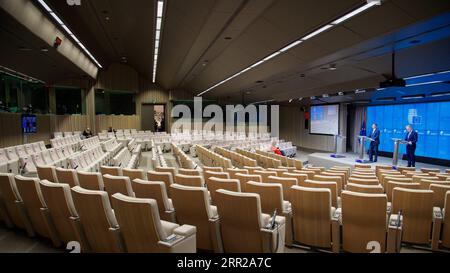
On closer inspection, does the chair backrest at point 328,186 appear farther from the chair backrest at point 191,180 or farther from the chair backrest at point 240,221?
the chair backrest at point 240,221

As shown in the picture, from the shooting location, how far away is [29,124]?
14.7 meters

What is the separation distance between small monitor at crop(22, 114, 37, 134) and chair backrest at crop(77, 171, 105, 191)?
11.8m

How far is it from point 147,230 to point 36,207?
2.00 meters

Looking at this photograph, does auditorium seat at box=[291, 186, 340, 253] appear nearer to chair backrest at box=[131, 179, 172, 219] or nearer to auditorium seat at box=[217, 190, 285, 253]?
auditorium seat at box=[217, 190, 285, 253]

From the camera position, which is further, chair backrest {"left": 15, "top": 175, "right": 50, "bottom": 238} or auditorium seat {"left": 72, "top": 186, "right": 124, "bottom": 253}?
chair backrest {"left": 15, "top": 175, "right": 50, "bottom": 238}

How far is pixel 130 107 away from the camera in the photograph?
26.5 metres

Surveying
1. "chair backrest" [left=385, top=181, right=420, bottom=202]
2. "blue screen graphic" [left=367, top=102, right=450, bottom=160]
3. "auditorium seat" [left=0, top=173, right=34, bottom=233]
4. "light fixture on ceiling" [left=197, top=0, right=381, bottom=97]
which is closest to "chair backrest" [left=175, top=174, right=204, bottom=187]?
"auditorium seat" [left=0, top=173, right=34, bottom=233]

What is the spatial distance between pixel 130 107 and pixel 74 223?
2442 centimetres

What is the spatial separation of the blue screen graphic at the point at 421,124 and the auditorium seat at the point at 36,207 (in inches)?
600

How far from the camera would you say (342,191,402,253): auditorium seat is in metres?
3.30

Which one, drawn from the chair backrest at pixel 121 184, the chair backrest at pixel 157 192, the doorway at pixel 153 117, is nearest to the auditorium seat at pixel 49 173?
the chair backrest at pixel 121 184

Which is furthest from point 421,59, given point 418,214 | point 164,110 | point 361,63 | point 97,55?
point 164,110

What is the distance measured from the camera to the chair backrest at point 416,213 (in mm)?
3738
